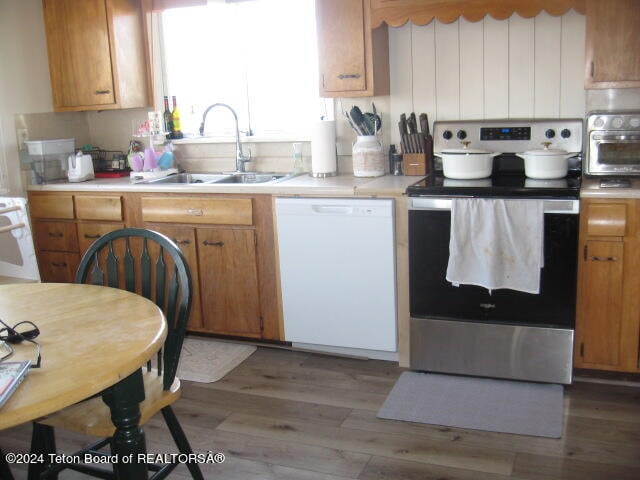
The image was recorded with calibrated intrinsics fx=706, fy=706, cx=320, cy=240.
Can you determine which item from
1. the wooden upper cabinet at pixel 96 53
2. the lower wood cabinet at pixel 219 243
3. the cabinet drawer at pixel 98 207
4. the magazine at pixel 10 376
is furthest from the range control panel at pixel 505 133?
the magazine at pixel 10 376

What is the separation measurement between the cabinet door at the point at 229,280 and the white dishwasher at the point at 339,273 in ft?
0.61

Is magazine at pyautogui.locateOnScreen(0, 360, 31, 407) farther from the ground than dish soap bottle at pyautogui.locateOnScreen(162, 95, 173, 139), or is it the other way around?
dish soap bottle at pyautogui.locateOnScreen(162, 95, 173, 139)

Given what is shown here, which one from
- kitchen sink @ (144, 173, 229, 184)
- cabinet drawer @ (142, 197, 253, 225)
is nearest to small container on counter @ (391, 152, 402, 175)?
cabinet drawer @ (142, 197, 253, 225)

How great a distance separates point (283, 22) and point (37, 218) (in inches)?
72.0

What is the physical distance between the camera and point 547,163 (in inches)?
124

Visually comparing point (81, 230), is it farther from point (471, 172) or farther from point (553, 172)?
point (553, 172)

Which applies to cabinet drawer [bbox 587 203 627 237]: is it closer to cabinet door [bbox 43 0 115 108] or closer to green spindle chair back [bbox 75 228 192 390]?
green spindle chair back [bbox 75 228 192 390]

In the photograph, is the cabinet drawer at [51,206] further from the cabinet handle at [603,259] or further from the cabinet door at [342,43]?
the cabinet handle at [603,259]

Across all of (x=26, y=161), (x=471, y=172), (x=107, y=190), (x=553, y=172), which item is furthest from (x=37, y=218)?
(x=553, y=172)

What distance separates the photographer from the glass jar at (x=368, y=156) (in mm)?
3533

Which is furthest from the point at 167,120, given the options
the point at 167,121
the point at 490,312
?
the point at 490,312

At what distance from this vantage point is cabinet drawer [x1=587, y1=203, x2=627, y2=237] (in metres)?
2.86

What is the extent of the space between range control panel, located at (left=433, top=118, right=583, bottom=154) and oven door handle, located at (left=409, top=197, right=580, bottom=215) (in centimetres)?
53

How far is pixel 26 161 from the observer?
4.14 metres
